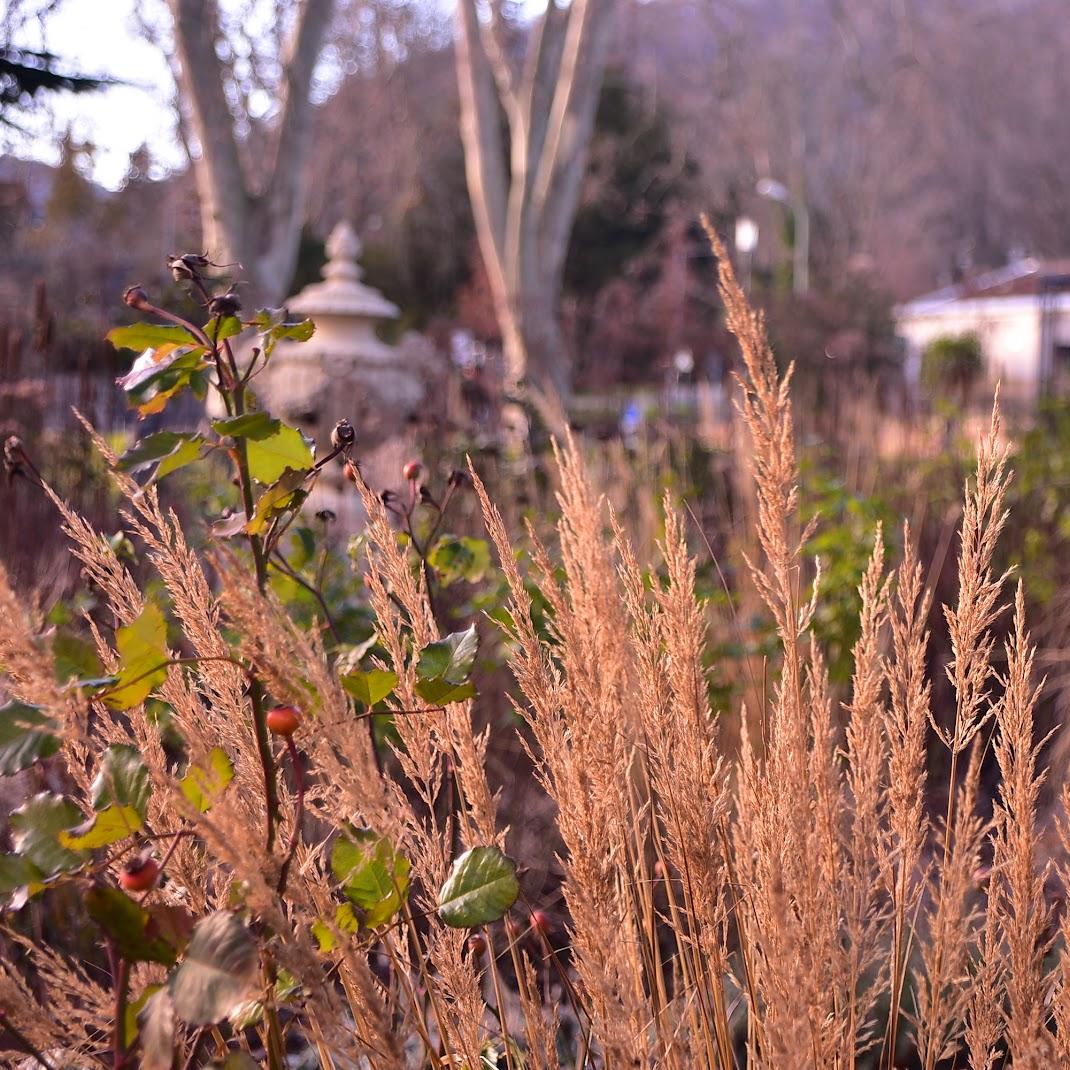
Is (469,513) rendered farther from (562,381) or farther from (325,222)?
(325,222)

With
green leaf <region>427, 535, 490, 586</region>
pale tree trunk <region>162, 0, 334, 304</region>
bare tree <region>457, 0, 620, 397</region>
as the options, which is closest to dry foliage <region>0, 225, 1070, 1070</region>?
green leaf <region>427, 535, 490, 586</region>

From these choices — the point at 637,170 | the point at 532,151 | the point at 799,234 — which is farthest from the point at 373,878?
the point at 799,234

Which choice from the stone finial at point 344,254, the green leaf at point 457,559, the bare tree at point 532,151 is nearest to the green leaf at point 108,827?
the green leaf at point 457,559

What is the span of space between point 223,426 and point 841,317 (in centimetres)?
1707

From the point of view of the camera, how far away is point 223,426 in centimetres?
90

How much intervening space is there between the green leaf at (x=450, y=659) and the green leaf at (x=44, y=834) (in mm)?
317

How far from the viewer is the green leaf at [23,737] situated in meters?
0.83

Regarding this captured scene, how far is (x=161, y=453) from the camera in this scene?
963 mm

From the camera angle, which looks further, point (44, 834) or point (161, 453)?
point (161, 453)

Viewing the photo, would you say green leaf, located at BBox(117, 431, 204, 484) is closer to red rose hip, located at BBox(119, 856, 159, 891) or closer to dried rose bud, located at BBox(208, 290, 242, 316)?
dried rose bud, located at BBox(208, 290, 242, 316)

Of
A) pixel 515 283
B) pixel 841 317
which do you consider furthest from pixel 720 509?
pixel 841 317

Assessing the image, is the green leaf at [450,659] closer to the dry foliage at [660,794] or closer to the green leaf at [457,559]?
the dry foliage at [660,794]

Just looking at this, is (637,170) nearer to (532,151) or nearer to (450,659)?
(532,151)

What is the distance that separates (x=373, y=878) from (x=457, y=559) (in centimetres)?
77
